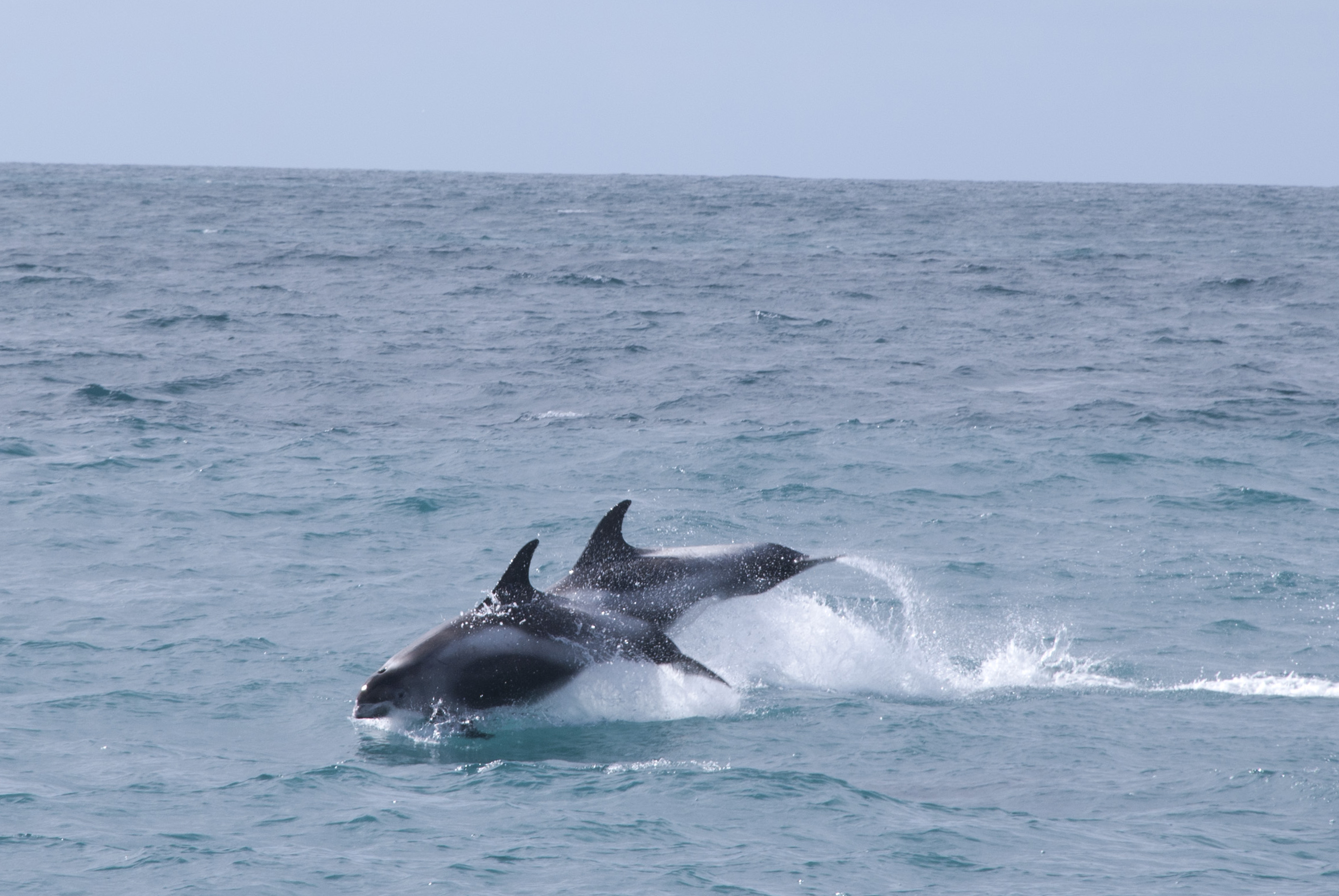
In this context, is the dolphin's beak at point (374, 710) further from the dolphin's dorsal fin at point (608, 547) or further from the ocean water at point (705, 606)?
the dolphin's dorsal fin at point (608, 547)

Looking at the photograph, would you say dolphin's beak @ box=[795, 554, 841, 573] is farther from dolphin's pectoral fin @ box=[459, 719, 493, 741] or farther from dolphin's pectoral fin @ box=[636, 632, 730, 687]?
dolphin's pectoral fin @ box=[459, 719, 493, 741]

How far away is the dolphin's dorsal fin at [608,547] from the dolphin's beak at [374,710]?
2130 mm

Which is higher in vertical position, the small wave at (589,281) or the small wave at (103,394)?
the small wave at (589,281)

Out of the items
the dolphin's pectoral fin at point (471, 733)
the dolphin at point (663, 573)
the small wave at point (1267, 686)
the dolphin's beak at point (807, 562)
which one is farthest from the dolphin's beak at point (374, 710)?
the small wave at point (1267, 686)

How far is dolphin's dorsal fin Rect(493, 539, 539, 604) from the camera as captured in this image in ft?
38.6

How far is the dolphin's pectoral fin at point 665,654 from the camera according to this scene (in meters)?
12.0

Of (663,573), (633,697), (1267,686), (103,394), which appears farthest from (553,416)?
(1267,686)

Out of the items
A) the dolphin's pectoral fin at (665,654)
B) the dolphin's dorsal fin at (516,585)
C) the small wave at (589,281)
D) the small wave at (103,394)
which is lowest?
the dolphin's pectoral fin at (665,654)

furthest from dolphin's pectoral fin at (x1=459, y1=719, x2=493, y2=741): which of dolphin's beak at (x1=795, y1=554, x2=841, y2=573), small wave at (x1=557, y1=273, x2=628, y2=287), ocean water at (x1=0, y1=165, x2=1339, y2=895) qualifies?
small wave at (x1=557, y1=273, x2=628, y2=287)

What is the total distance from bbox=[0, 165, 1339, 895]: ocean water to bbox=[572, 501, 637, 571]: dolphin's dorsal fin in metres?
0.83

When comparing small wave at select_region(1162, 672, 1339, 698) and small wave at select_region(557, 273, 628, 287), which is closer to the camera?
small wave at select_region(1162, 672, 1339, 698)

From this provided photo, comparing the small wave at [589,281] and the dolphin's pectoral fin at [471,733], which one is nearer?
the dolphin's pectoral fin at [471,733]

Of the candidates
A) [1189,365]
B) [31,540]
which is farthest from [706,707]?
[1189,365]

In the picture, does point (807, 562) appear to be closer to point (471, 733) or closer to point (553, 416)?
point (471, 733)
